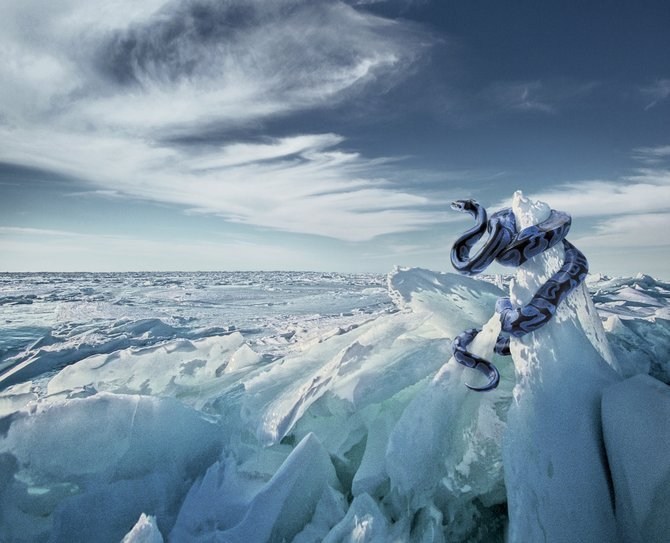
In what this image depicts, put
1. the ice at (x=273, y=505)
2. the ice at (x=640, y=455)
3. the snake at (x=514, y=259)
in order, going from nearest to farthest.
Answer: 1. the ice at (x=640, y=455)
2. the ice at (x=273, y=505)
3. the snake at (x=514, y=259)

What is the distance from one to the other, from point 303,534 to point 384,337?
46.1 inches

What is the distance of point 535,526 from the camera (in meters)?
1.22

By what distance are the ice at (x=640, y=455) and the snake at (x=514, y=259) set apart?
0.38 m

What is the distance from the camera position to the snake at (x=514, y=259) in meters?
1.57

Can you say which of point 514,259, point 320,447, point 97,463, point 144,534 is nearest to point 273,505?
point 320,447

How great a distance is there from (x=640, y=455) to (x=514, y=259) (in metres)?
0.81

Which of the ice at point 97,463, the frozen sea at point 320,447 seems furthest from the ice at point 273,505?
the ice at point 97,463

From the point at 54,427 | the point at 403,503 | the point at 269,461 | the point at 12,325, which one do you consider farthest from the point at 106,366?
the point at 12,325

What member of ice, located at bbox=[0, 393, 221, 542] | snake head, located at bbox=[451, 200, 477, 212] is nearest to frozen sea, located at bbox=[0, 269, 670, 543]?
ice, located at bbox=[0, 393, 221, 542]

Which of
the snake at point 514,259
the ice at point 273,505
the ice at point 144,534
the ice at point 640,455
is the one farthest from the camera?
the snake at point 514,259

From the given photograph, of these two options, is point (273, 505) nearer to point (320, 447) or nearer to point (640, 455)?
point (320, 447)

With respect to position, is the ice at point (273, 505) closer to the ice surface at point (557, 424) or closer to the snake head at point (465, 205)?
the ice surface at point (557, 424)

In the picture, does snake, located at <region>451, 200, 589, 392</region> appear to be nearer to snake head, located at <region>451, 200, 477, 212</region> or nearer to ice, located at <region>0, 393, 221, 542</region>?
snake head, located at <region>451, 200, 477, 212</region>

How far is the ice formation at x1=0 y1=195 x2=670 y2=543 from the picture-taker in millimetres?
1270
